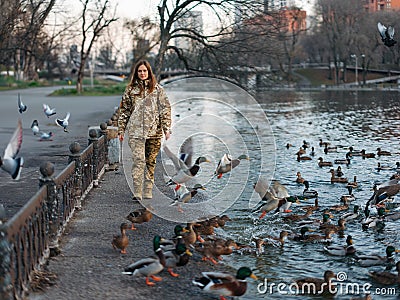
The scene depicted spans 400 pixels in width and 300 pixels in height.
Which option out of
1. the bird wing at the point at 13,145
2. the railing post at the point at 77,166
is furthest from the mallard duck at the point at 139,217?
the bird wing at the point at 13,145

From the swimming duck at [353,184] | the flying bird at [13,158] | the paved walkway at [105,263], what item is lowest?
the swimming duck at [353,184]

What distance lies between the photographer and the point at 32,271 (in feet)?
21.6

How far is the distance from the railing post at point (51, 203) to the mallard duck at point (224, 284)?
194 cm

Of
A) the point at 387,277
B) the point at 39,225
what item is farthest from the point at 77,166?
the point at 387,277

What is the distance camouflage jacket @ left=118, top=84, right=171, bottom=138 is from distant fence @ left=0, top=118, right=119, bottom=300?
865 mm

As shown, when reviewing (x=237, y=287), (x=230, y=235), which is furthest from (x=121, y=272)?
(x=230, y=235)

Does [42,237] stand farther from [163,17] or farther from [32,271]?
[163,17]

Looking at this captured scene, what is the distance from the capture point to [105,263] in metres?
7.49

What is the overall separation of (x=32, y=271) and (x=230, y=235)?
4.02 metres

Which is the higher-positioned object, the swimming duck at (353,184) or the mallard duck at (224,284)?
the mallard duck at (224,284)

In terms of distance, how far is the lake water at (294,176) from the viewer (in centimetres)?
853

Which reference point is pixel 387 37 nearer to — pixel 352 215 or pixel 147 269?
pixel 352 215

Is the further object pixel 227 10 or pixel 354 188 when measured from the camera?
pixel 227 10

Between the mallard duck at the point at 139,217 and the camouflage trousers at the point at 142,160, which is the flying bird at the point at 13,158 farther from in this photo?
the camouflage trousers at the point at 142,160
